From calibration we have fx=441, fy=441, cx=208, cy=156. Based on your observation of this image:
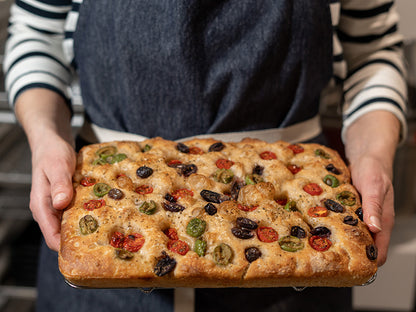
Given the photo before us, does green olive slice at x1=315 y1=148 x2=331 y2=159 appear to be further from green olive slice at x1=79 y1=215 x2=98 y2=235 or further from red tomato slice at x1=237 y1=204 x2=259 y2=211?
green olive slice at x1=79 y1=215 x2=98 y2=235

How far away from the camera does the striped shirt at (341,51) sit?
128cm

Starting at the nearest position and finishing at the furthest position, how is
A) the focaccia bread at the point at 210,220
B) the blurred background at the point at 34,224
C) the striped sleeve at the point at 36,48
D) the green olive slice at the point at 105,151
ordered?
the focaccia bread at the point at 210,220, the green olive slice at the point at 105,151, the striped sleeve at the point at 36,48, the blurred background at the point at 34,224

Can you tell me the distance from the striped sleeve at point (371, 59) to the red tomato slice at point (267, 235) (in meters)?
0.53

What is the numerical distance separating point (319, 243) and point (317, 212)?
85 mm

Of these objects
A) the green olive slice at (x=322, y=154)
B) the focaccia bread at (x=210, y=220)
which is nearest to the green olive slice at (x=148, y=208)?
the focaccia bread at (x=210, y=220)

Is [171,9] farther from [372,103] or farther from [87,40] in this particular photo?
[372,103]

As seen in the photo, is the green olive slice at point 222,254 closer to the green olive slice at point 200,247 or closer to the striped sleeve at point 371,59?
the green olive slice at point 200,247

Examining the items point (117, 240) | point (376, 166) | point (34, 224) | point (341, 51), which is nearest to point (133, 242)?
point (117, 240)

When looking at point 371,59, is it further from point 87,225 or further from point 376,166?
point 87,225

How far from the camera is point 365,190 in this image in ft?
3.43

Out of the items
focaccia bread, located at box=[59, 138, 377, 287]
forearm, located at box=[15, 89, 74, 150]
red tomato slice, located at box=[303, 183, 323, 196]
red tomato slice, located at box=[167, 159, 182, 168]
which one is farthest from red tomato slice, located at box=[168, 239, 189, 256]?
forearm, located at box=[15, 89, 74, 150]

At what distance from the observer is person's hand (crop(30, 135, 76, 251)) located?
38.2 inches

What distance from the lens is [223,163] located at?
3.56 ft

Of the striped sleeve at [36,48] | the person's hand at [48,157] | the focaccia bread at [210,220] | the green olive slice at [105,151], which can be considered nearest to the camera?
the focaccia bread at [210,220]
